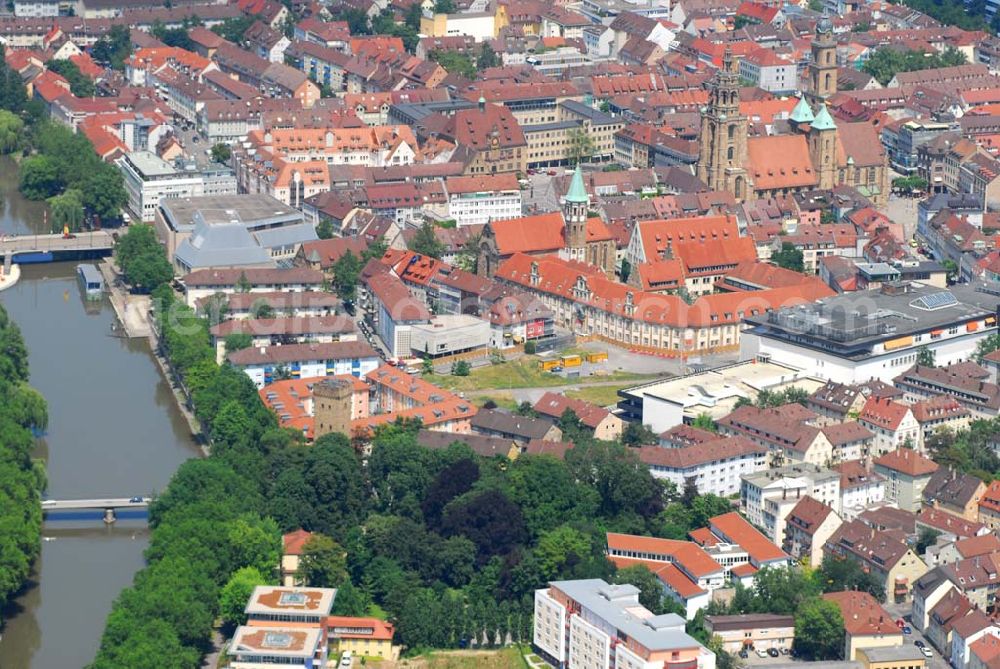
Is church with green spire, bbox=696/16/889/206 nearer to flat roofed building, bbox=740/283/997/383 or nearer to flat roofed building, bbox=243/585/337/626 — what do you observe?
flat roofed building, bbox=740/283/997/383

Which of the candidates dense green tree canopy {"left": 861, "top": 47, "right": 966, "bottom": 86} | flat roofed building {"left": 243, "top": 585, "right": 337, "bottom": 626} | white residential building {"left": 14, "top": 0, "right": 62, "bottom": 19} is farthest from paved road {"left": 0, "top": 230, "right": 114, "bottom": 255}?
dense green tree canopy {"left": 861, "top": 47, "right": 966, "bottom": 86}

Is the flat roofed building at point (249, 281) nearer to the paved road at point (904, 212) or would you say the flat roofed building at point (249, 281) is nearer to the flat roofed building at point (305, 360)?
the flat roofed building at point (305, 360)

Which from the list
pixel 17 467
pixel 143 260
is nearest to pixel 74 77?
pixel 143 260

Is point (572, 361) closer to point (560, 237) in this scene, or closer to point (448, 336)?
point (448, 336)

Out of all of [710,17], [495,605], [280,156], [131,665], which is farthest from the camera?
[710,17]

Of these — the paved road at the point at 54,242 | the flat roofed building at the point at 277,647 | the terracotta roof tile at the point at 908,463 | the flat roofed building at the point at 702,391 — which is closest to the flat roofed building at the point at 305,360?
the flat roofed building at the point at 702,391

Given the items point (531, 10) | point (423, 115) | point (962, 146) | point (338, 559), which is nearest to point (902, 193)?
point (962, 146)

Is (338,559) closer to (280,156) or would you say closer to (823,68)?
(280,156)
